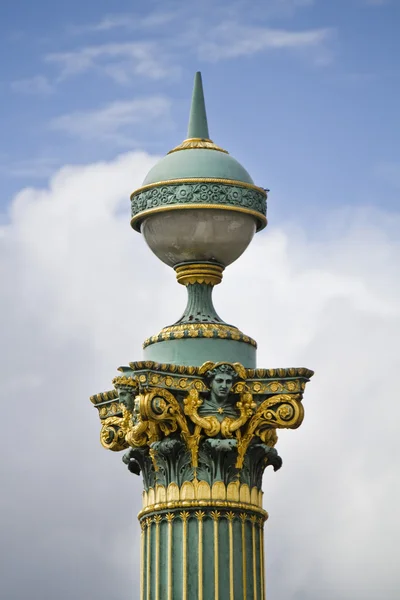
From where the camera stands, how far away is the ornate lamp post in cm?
4022

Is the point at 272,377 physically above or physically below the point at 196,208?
below

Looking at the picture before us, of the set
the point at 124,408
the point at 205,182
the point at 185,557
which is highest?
the point at 205,182

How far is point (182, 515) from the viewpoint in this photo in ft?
133

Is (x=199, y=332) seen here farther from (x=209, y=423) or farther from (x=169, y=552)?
(x=169, y=552)

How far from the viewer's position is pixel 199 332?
41344mm

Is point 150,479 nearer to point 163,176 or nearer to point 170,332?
point 170,332

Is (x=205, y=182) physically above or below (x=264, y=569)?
above

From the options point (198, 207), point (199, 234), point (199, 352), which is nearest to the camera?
point (199, 352)

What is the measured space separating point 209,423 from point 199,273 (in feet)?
10.5

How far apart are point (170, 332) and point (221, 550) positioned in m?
4.04

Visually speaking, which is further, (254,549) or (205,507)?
(254,549)

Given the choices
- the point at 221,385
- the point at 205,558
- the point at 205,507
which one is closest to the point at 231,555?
the point at 205,558

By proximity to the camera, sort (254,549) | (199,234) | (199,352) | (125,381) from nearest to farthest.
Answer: (125,381) → (254,549) → (199,352) → (199,234)

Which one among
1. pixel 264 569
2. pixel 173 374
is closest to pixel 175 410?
pixel 173 374
